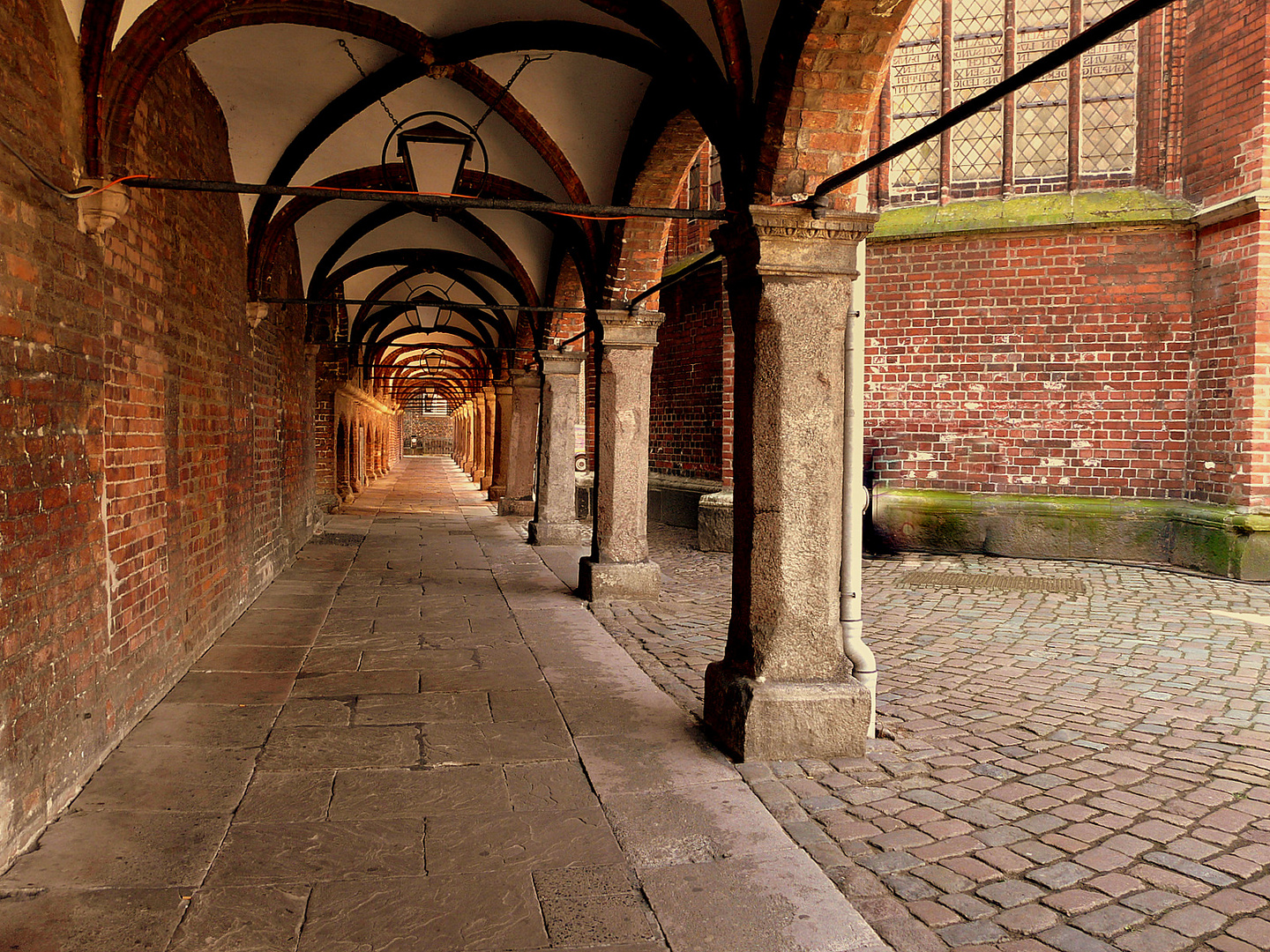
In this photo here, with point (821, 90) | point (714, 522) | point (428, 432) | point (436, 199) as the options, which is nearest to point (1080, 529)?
point (714, 522)

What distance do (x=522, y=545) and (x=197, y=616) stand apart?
5.40m

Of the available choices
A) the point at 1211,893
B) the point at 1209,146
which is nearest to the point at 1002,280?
the point at 1209,146

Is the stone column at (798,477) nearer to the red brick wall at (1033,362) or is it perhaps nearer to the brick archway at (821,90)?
the brick archway at (821,90)

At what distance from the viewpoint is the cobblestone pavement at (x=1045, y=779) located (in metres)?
2.47

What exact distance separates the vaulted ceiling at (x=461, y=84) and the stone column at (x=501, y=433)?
6.15 metres

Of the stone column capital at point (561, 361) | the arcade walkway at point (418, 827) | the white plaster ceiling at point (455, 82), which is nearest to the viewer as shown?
the arcade walkway at point (418, 827)

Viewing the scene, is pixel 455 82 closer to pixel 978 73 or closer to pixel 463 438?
pixel 978 73

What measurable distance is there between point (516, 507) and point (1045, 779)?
36.4 feet

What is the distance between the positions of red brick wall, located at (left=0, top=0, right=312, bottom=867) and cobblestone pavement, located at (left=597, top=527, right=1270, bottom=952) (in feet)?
8.60

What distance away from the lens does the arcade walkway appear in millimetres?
2355

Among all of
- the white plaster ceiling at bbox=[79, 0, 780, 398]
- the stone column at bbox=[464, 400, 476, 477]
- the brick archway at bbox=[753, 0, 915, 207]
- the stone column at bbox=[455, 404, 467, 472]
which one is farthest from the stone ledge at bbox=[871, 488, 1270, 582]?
the stone column at bbox=[455, 404, 467, 472]

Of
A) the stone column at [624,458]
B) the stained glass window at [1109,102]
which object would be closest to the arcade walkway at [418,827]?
the stone column at [624,458]

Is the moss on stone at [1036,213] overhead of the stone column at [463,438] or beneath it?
overhead

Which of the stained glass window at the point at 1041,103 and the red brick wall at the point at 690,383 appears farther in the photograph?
the red brick wall at the point at 690,383
